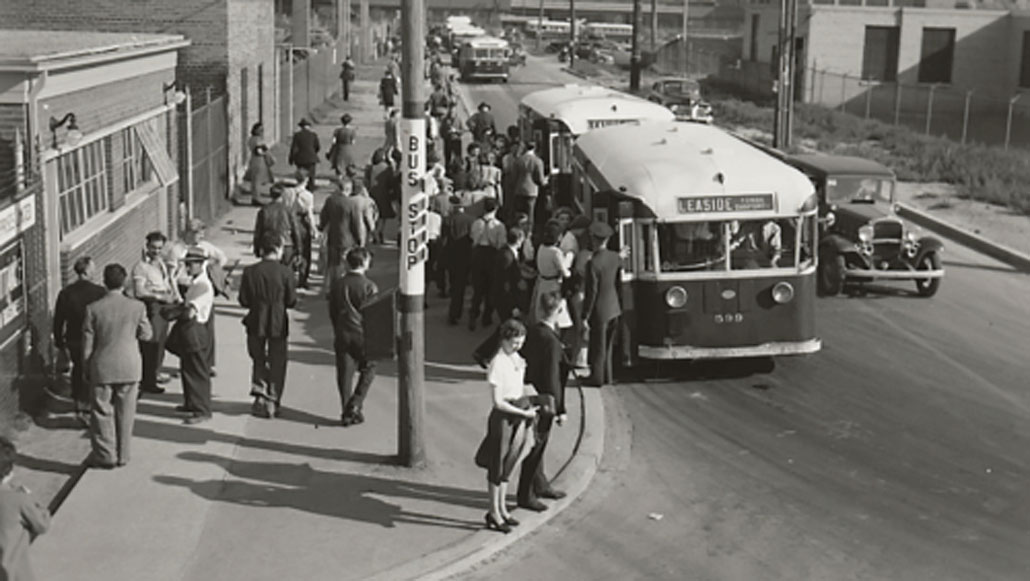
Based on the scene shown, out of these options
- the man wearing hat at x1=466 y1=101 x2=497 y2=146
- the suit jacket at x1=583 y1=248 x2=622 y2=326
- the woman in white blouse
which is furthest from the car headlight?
the woman in white blouse

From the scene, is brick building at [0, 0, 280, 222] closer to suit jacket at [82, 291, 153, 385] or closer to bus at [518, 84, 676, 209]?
bus at [518, 84, 676, 209]

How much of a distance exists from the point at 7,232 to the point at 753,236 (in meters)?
7.61

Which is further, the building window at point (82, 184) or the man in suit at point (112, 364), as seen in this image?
the building window at point (82, 184)

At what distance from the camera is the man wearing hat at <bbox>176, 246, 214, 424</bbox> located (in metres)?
12.8

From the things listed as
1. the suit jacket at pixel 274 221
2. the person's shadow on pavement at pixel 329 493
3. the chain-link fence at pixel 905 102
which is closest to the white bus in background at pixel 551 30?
the chain-link fence at pixel 905 102

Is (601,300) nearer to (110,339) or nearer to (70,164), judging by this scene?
(110,339)

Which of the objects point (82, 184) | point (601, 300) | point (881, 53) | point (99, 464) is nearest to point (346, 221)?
point (82, 184)

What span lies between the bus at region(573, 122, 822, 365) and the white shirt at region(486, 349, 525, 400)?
479 cm

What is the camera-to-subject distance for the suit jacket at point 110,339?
11430 mm

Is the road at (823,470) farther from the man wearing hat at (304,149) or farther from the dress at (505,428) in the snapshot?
the man wearing hat at (304,149)

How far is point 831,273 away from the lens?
19.7m

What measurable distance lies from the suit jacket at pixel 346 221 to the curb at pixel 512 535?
16.8 ft

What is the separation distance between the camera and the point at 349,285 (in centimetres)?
1277

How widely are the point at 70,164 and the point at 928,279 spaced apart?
38.8 feet
